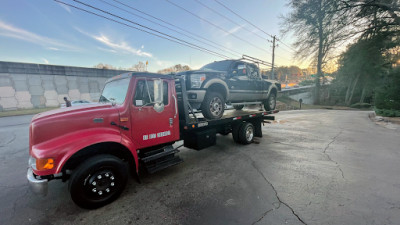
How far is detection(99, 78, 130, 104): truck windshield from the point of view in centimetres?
316

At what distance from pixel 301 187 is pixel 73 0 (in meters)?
11.1

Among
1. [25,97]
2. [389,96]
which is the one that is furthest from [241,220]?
[25,97]

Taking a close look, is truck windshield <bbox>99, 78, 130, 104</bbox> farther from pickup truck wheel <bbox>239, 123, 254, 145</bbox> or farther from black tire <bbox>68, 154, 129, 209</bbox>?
pickup truck wheel <bbox>239, 123, 254, 145</bbox>

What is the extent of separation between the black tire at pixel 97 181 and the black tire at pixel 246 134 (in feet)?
13.3

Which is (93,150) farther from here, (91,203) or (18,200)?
(18,200)

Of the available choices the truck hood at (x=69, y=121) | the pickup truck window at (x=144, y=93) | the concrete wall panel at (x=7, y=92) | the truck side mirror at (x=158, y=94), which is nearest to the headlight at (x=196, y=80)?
the truck side mirror at (x=158, y=94)

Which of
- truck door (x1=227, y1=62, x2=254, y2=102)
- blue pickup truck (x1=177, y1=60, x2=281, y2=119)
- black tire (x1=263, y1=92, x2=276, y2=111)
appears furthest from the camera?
black tire (x1=263, y1=92, x2=276, y2=111)

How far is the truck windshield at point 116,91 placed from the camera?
316 centimetres

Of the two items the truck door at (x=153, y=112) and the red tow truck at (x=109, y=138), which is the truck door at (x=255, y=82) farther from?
the truck door at (x=153, y=112)

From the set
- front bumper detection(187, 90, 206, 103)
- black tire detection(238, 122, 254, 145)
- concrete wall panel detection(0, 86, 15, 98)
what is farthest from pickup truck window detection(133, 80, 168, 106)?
concrete wall panel detection(0, 86, 15, 98)

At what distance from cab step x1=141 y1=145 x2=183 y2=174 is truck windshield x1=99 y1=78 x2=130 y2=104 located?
1.25 metres

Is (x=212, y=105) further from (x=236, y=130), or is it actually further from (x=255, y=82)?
(x=255, y=82)

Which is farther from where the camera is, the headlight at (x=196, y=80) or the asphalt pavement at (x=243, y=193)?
the headlight at (x=196, y=80)

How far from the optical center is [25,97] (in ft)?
61.8
